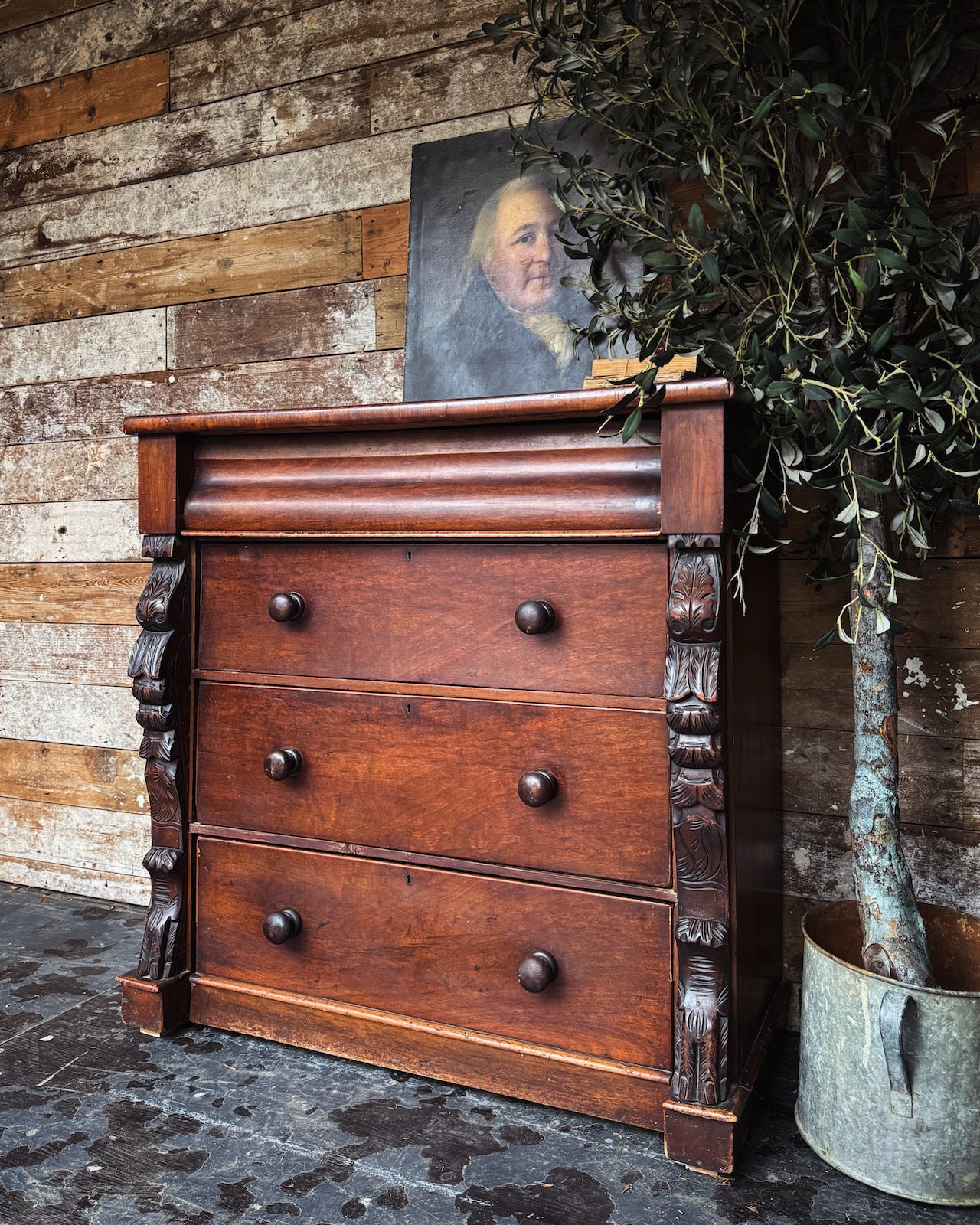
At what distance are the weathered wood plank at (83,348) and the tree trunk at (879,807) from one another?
1.85m

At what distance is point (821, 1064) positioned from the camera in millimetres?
1346

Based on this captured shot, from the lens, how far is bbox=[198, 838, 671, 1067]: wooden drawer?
138 cm

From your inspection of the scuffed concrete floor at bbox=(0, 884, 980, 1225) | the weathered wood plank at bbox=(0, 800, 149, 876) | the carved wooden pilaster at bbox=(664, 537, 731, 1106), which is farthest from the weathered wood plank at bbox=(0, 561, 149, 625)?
the carved wooden pilaster at bbox=(664, 537, 731, 1106)

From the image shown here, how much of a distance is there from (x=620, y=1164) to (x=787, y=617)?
0.97 meters

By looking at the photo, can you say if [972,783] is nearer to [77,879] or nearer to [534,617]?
[534,617]

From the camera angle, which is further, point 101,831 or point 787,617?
point 101,831

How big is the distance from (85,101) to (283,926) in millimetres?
2257

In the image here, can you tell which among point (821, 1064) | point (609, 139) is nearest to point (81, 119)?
point (609, 139)

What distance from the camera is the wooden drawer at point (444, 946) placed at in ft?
4.53

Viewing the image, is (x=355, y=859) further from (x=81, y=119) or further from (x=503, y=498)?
(x=81, y=119)

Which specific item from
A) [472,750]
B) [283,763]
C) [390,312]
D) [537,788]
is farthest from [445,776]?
[390,312]

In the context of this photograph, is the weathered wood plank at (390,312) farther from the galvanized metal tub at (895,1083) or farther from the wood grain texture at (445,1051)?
the galvanized metal tub at (895,1083)

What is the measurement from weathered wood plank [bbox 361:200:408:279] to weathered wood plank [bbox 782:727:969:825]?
4.39 feet

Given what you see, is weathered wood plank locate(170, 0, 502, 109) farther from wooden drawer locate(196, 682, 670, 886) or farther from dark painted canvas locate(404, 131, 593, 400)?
wooden drawer locate(196, 682, 670, 886)
